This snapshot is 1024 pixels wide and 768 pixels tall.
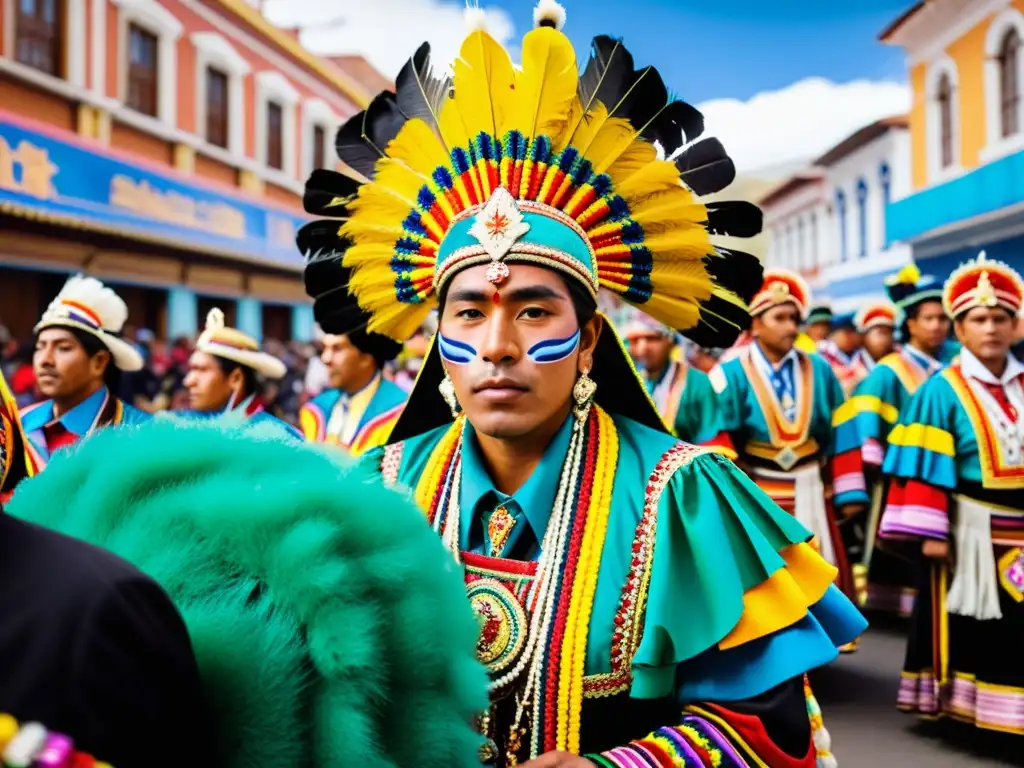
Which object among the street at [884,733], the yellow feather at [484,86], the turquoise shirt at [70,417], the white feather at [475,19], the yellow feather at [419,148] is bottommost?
the street at [884,733]

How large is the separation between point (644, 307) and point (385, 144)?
2.39ft

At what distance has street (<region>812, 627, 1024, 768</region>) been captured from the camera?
498 centimetres

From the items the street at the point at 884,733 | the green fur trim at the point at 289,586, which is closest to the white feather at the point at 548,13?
the green fur trim at the point at 289,586

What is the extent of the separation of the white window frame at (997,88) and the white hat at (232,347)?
1389 centimetres

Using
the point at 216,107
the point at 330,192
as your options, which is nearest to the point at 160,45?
the point at 216,107

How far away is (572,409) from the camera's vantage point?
2.18 metres

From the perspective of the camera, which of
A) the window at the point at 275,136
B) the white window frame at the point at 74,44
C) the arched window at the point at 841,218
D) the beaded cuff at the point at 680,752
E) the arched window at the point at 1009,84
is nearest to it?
the beaded cuff at the point at 680,752

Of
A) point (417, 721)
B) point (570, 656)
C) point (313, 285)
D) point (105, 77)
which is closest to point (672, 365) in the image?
point (313, 285)

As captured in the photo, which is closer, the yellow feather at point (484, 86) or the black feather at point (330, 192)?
the yellow feather at point (484, 86)

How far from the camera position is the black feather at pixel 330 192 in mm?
2480

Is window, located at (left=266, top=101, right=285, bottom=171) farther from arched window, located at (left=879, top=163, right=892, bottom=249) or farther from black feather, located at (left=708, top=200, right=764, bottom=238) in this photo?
black feather, located at (left=708, top=200, right=764, bottom=238)

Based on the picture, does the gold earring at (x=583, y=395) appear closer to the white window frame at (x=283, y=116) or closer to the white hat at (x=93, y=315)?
the white hat at (x=93, y=315)

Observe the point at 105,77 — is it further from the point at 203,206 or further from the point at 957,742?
the point at 957,742

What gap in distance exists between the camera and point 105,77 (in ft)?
51.1
